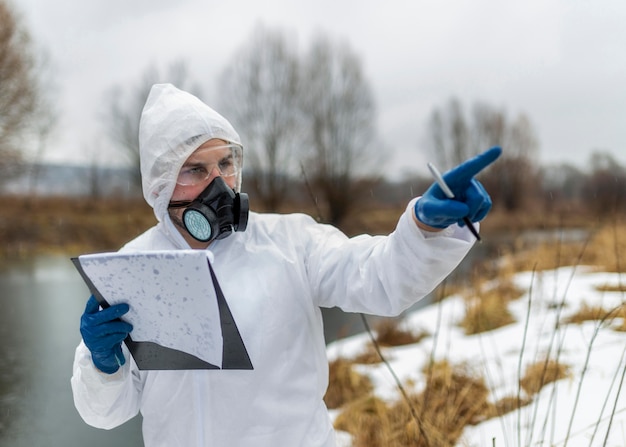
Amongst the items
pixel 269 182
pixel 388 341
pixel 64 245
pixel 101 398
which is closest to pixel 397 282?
pixel 101 398

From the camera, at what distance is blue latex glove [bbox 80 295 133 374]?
A: 1219 millimetres

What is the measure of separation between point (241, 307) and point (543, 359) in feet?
9.39

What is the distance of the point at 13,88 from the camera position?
581 inches

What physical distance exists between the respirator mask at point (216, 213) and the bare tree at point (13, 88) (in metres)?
15.4

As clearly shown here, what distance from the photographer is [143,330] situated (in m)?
1.25

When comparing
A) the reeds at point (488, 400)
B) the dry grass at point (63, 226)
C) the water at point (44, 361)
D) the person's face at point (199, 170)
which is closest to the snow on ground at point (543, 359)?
the reeds at point (488, 400)

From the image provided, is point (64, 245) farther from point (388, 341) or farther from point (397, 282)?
point (397, 282)

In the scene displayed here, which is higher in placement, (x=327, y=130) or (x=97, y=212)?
(x=327, y=130)

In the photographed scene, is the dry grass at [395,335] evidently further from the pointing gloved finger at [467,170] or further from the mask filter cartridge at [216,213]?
the pointing gloved finger at [467,170]

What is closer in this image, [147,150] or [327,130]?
[147,150]

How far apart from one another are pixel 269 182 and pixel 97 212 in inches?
201

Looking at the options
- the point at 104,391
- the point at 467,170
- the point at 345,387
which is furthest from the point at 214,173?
the point at 345,387

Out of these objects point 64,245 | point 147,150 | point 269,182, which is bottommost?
point 64,245

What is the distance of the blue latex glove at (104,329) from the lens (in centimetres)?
122
